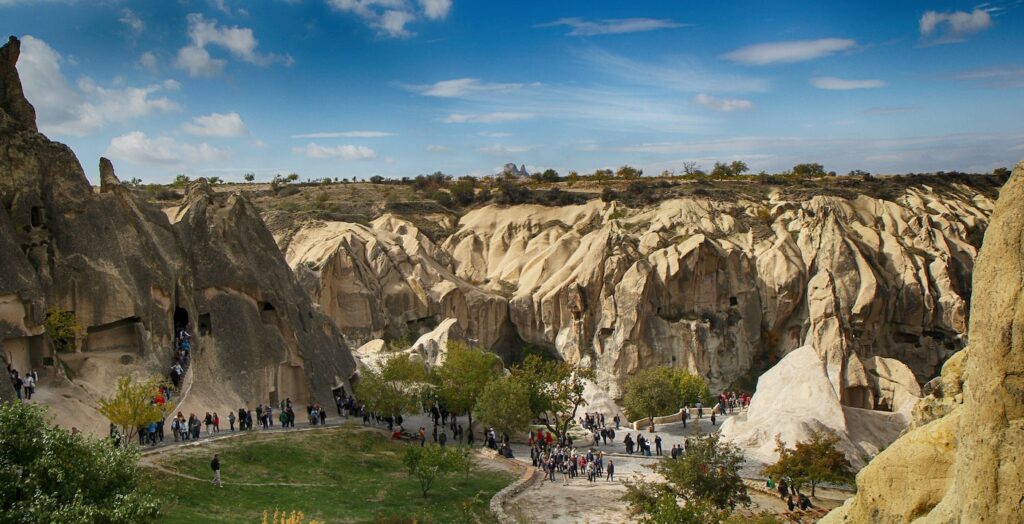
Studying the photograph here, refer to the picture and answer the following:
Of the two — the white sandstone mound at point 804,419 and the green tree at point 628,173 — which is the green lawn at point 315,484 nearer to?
the white sandstone mound at point 804,419

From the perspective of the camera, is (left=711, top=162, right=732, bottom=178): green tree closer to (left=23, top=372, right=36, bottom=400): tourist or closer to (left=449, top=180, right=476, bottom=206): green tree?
(left=449, top=180, right=476, bottom=206): green tree

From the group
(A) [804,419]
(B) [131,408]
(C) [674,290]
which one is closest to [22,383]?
(B) [131,408]

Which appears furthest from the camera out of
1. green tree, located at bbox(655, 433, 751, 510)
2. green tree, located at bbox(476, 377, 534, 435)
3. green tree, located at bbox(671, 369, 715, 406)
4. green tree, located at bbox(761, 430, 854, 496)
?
green tree, located at bbox(671, 369, 715, 406)

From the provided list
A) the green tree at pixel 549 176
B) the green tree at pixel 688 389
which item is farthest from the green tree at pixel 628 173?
the green tree at pixel 688 389

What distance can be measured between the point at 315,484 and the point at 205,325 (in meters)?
10.8

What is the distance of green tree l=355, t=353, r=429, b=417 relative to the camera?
34781 millimetres

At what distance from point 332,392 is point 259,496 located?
1312cm

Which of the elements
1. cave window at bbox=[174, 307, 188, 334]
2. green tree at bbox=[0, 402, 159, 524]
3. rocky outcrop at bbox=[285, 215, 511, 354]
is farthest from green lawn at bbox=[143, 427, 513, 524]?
rocky outcrop at bbox=[285, 215, 511, 354]

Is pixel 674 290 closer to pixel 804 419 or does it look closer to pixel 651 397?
pixel 651 397

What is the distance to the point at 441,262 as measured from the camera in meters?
78.2

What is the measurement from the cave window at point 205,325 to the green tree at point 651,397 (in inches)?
852

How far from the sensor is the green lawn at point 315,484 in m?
22.4

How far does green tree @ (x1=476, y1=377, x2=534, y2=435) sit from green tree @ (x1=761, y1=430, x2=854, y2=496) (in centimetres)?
928

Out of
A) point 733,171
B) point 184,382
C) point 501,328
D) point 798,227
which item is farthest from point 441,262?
point 733,171
